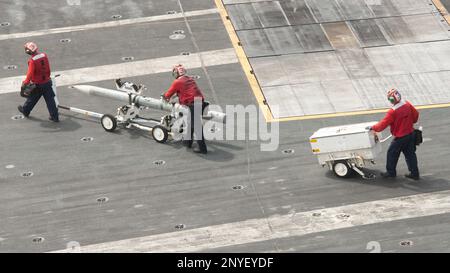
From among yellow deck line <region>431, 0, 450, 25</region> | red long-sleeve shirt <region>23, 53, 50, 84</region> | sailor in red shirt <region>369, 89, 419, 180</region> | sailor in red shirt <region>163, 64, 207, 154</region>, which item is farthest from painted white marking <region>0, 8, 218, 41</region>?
sailor in red shirt <region>369, 89, 419, 180</region>

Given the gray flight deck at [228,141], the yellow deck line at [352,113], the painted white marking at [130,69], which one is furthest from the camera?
the painted white marking at [130,69]

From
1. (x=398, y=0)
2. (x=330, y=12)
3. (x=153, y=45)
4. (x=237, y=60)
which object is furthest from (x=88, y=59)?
(x=398, y=0)

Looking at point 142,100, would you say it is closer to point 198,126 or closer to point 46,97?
point 198,126

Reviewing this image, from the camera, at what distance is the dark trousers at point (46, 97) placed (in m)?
27.0

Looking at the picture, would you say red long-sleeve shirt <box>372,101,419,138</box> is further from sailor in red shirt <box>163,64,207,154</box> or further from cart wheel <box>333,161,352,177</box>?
sailor in red shirt <box>163,64,207,154</box>

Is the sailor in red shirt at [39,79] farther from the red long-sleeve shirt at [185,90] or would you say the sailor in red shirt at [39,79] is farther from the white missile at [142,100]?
the red long-sleeve shirt at [185,90]

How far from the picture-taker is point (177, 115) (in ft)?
84.6

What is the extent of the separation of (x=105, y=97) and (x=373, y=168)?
266 inches

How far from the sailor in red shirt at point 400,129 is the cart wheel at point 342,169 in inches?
32.5

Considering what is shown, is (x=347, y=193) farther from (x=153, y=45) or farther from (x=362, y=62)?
(x=153, y=45)

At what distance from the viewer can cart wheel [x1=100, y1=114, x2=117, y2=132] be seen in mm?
26578

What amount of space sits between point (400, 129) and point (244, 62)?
23.5 ft

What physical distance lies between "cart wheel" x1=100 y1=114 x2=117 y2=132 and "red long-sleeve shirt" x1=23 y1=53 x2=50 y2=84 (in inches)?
66.4

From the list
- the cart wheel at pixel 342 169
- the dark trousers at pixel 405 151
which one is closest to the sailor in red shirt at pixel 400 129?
the dark trousers at pixel 405 151
